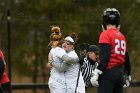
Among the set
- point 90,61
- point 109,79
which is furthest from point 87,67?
point 109,79

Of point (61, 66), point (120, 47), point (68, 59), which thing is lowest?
point (61, 66)

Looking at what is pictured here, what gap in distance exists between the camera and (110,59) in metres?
10.7

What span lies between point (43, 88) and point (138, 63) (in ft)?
9.48

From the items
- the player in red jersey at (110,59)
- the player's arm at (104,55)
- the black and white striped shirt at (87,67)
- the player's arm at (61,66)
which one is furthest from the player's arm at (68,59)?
the player's arm at (104,55)

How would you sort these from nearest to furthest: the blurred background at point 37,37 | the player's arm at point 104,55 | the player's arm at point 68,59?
1. the player's arm at point 104,55
2. the player's arm at point 68,59
3. the blurred background at point 37,37

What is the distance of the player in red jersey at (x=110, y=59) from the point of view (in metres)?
10.6

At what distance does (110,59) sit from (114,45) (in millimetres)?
200

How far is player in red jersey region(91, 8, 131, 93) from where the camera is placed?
10.6m

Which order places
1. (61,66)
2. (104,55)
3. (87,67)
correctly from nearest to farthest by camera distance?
1. (104,55)
2. (61,66)
3. (87,67)

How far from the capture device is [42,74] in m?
21.2

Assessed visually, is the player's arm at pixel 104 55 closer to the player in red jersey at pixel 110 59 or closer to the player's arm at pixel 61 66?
the player in red jersey at pixel 110 59

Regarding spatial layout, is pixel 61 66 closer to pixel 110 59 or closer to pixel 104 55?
pixel 110 59

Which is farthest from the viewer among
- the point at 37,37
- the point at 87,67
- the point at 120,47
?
the point at 37,37

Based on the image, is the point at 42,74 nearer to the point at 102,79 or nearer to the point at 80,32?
the point at 80,32
